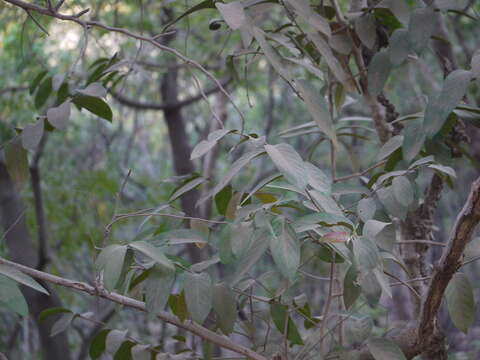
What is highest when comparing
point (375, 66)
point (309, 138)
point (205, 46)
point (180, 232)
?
point (205, 46)

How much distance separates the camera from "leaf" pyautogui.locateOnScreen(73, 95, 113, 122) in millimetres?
773

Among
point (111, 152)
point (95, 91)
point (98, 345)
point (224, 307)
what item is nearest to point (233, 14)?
point (95, 91)

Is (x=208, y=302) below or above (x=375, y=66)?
below

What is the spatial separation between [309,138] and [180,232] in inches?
141

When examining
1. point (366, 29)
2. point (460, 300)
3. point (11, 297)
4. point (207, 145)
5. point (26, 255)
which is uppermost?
point (366, 29)

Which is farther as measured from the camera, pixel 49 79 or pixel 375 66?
pixel 49 79

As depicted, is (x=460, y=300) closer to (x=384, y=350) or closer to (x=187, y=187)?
(x=384, y=350)

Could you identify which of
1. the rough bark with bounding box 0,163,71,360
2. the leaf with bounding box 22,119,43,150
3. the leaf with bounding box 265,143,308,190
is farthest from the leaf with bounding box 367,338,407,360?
the rough bark with bounding box 0,163,71,360

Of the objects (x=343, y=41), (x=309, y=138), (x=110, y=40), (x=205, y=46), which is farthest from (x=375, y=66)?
(x=309, y=138)

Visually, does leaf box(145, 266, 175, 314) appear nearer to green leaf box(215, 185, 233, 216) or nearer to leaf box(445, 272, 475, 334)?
green leaf box(215, 185, 233, 216)

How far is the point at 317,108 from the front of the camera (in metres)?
0.64

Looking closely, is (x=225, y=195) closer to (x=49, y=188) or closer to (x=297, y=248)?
(x=297, y=248)

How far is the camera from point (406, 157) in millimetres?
659

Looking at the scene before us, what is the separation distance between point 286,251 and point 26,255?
1413 millimetres
